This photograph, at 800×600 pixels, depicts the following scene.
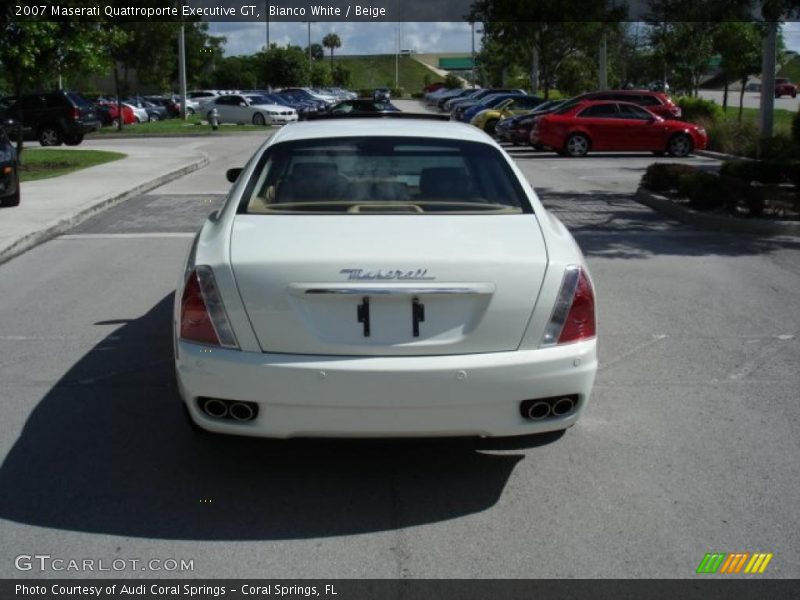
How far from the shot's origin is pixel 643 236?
12.1m

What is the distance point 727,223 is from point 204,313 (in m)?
9.45

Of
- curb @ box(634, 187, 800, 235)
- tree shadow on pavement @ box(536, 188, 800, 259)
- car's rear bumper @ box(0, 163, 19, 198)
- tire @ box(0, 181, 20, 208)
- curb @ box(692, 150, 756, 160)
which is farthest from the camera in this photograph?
curb @ box(692, 150, 756, 160)

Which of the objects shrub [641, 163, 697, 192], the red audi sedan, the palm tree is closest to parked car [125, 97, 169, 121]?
the red audi sedan

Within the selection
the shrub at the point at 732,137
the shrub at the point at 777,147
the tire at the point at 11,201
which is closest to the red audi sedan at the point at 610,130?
the shrub at the point at 732,137

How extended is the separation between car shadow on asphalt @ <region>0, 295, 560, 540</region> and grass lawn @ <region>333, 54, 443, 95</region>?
151m

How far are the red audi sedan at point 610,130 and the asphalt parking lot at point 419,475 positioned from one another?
18289 mm

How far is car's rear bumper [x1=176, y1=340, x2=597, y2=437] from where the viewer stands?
4.14m

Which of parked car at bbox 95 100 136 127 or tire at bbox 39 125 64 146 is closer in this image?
tire at bbox 39 125 64 146

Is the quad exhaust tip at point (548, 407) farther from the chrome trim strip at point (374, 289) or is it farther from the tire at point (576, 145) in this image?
the tire at point (576, 145)

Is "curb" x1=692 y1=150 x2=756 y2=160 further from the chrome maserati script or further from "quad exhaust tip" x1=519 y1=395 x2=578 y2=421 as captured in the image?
the chrome maserati script

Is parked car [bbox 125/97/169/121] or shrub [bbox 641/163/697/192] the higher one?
parked car [bbox 125/97/169/121]

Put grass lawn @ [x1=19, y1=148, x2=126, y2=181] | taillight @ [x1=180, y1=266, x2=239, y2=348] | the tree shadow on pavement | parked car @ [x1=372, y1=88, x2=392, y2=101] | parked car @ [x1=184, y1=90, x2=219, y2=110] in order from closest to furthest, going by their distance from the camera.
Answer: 1. taillight @ [x1=180, y1=266, x2=239, y2=348]
2. the tree shadow on pavement
3. grass lawn @ [x1=19, y1=148, x2=126, y2=181]
4. parked car @ [x1=184, y1=90, x2=219, y2=110]
5. parked car @ [x1=372, y1=88, x2=392, y2=101]

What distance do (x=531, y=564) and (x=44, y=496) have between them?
2.23 m

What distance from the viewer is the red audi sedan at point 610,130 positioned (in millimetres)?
25672
